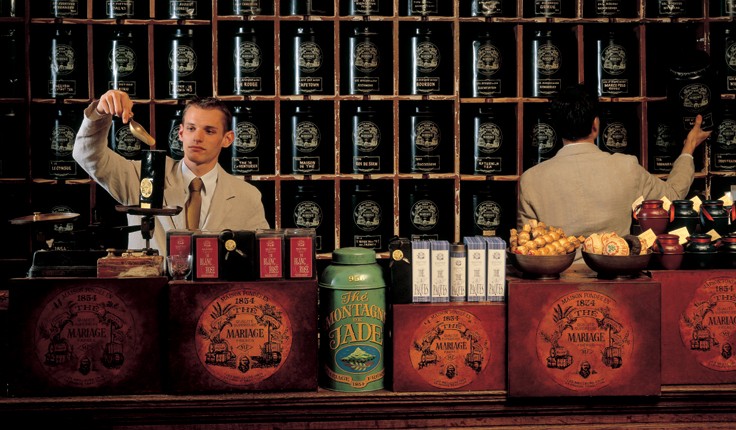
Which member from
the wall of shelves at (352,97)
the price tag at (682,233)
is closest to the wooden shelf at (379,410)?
the price tag at (682,233)

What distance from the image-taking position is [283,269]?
1.56 m

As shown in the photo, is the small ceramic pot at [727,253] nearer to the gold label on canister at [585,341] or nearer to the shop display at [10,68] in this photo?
the gold label on canister at [585,341]

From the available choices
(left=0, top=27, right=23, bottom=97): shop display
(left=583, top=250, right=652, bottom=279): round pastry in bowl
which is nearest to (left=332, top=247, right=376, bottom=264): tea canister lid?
(left=583, top=250, right=652, bottom=279): round pastry in bowl

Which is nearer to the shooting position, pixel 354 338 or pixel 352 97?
pixel 354 338

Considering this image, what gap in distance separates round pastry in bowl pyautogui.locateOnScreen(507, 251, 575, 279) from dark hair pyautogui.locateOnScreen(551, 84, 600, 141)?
93cm

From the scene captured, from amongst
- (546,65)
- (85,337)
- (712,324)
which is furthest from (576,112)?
(85,337)

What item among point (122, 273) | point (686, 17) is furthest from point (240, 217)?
point (686, 17)

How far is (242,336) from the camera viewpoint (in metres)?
1.53

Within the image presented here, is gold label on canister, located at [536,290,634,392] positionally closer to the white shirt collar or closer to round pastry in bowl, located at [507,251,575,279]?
round pastry in bowl, located at [507,251,575,279]

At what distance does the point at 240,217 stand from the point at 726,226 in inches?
61.8

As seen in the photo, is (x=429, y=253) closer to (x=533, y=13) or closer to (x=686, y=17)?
(x=533, y=13)

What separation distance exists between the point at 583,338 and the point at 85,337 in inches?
41.5

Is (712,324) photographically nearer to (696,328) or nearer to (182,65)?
(696,328)

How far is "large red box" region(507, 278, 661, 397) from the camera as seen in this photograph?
1.55m
